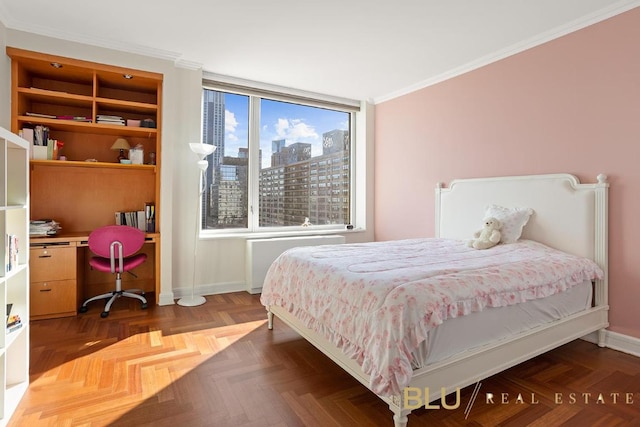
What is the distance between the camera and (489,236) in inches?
120

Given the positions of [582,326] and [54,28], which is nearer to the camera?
[582,326]

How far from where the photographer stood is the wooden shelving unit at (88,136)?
3262 mm

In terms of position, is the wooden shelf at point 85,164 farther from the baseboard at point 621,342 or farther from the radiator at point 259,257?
the baseboard at point 621,342

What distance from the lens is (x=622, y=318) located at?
8.73 ft

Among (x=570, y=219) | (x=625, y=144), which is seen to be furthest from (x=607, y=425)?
(x=625, y=144)

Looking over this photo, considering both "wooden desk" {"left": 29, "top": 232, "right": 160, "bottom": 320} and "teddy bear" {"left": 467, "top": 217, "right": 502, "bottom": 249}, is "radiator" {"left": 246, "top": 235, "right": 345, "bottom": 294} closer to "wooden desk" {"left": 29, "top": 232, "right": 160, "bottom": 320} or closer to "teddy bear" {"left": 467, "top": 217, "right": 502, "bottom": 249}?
"wooden desk" {"left": 29, "top": 232, "right": 160, "bottom": 320}

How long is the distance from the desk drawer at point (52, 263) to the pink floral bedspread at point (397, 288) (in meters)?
1.84

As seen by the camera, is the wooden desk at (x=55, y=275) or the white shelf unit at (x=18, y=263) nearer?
the white shelf unit at (x=18, y=263)

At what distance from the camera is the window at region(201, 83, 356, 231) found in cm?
434

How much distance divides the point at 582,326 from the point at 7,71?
200 inches

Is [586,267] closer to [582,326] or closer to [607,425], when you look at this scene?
[582,326]

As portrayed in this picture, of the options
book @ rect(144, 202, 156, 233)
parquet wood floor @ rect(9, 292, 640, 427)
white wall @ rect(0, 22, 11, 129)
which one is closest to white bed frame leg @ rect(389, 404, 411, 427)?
parquet wood floor @ rect(9, 292, 640, 427)

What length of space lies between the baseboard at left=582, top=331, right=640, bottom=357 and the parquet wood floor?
0.08m

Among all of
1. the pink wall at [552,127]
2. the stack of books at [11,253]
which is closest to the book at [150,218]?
the stack of books at [11,253]
